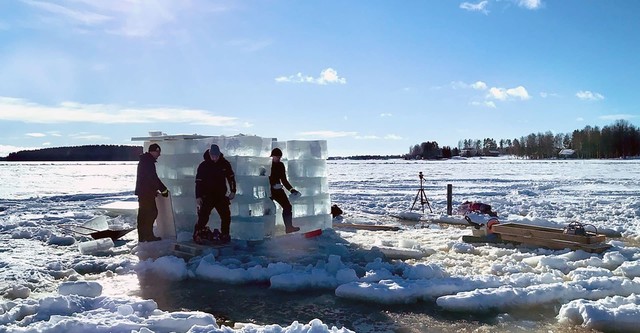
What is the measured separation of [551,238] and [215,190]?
5.93 meters

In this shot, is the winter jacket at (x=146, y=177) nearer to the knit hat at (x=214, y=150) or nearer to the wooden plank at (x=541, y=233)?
the knit hat at (x=214, y=150)

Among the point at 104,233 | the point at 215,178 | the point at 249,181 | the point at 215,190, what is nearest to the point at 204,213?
the point at 215,190

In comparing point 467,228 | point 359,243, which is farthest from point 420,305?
point 467,228

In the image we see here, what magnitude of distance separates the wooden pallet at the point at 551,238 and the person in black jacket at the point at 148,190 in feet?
20.9

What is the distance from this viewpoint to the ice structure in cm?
910

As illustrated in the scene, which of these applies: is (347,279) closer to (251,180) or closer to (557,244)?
(251,180)

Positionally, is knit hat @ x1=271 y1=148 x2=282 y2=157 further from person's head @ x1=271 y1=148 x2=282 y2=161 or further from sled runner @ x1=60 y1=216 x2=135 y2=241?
sled runner @ x1=60 y1=216 x2=135 y2=241

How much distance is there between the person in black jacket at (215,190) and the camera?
8.68 meters

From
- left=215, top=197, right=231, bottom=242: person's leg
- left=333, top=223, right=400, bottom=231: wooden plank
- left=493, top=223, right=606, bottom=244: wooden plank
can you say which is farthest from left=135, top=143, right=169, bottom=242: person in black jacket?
left=493, top=223, right=606, bottom=244: wooden plank

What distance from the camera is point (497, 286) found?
20.7 feet

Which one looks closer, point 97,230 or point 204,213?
point 204,213

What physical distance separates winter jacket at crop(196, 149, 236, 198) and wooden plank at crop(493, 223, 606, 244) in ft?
16.5

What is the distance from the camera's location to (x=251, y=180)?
908 cm

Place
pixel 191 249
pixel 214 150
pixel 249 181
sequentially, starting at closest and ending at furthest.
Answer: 1. pixel 191 249
2. pixel 214 150
3. pixel 249 181
